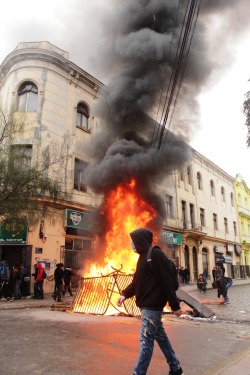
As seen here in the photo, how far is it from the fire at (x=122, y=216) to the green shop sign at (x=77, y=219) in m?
4.46

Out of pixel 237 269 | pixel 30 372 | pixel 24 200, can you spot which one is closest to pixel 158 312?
pixel 30 372

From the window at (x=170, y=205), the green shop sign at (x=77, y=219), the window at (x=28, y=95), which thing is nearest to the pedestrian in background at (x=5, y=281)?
the green shop sign at (x=77, y=219)

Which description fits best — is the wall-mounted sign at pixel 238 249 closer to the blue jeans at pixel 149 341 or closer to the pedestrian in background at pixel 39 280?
the pedestrian in background at pixel 39 280

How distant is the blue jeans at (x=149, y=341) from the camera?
2.98 metres

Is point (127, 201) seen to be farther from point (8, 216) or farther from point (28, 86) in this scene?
point (28, 86)

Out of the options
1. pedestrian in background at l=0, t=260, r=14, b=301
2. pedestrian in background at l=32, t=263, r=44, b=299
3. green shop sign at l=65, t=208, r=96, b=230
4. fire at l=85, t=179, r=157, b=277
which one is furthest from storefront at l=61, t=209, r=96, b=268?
fire at l=85, t=179, r=157, b=277

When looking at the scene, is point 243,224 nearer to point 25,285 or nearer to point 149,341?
point 25,285

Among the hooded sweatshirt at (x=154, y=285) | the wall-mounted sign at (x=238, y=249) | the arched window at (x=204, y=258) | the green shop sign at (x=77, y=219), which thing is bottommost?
the hooded sweatshirt at (x=154, y=285)

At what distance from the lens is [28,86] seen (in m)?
17.6

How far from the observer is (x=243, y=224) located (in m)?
39.9

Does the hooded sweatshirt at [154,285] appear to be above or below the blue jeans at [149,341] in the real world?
above

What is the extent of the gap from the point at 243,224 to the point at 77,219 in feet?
94.2

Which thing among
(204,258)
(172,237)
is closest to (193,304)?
(172,237)

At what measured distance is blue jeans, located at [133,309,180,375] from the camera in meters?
2.98
